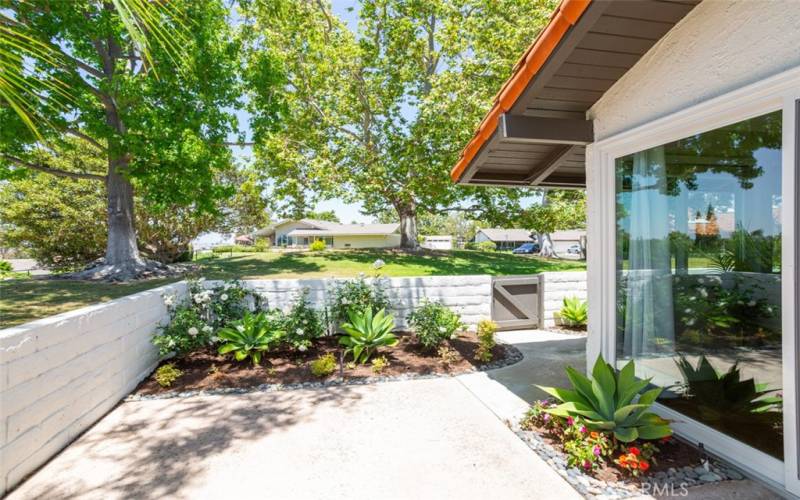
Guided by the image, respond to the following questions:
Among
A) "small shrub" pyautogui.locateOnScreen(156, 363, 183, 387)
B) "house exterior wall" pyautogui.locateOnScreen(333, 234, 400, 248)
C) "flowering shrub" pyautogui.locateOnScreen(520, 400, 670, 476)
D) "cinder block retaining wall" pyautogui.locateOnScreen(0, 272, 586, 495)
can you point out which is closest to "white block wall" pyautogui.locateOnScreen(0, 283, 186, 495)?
"cinder block retaining wall" pyautogui.locateOnScreen(0, 272, 586, 495)

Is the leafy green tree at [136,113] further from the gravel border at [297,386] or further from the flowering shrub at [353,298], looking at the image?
the gravel border at [297,386]

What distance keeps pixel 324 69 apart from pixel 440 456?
13450mm

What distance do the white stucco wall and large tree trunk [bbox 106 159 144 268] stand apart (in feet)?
39.0

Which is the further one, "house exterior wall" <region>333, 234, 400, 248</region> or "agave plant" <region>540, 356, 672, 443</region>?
"house exterior wall" <region>333, 234, 400, 248</region>

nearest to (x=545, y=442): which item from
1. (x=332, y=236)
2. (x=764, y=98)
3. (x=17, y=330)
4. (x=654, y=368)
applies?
(x=654, y=368)

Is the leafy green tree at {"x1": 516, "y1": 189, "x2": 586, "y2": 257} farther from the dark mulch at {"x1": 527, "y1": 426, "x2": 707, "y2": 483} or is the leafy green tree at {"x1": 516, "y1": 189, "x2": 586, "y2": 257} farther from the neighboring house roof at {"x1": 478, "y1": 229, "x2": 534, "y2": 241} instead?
the neighboring house roof at {"x1": 478, "y1": 229, "x2": 534, "y2": 241}

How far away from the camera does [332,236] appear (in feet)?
131

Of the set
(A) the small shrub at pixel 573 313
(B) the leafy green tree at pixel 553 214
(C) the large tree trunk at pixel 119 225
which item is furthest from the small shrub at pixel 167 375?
(B) the leafy green tree at pixel 553 214

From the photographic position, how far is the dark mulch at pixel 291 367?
4832 millimetres

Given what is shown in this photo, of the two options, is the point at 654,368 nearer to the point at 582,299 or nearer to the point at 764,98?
the point at 764,98

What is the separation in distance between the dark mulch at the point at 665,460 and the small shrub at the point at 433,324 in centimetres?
262

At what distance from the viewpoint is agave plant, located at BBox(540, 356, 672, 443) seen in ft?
9.97

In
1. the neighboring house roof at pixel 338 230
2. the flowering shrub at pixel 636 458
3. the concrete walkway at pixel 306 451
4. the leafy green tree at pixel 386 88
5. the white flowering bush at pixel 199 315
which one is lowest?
the concrete walkway at pixel 306 451

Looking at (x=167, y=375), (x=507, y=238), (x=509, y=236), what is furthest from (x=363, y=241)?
(x=167, y=375)
